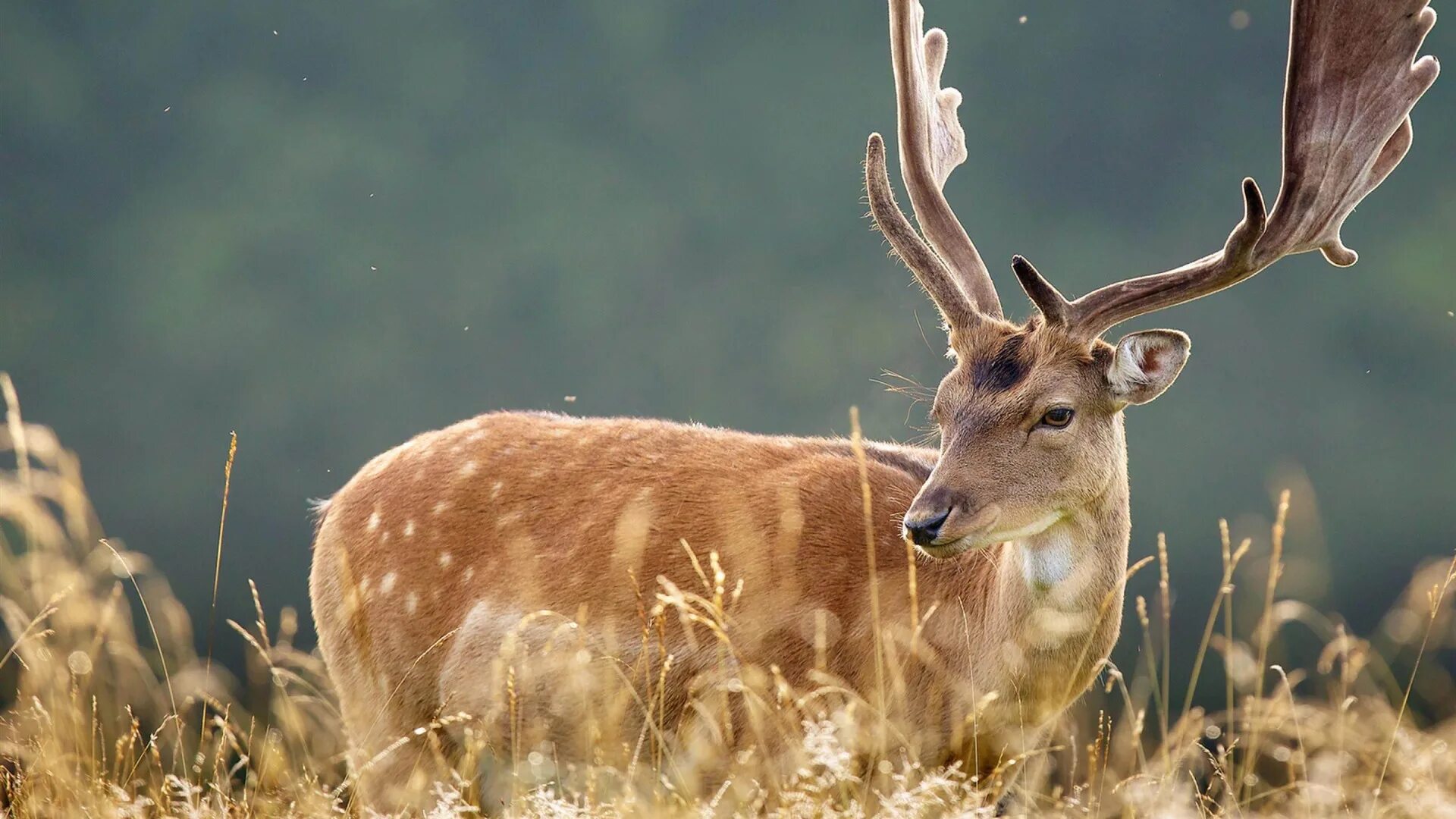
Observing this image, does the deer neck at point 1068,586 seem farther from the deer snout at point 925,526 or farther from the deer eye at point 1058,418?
the deer snout at point 925,526

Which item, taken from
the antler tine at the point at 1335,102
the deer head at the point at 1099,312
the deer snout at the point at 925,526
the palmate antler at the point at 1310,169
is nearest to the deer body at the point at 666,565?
the deer head at the point at 1099,312

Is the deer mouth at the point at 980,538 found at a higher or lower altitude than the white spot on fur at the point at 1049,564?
higher

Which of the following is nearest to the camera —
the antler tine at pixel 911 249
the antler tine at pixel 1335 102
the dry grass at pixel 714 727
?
the dry grass at pixel 714 727

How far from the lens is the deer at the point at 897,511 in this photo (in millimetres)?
3545

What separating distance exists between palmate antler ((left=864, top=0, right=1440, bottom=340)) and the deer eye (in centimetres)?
23

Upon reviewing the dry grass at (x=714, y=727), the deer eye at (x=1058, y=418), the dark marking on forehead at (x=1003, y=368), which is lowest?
the dry grass at (x=714, y=727)

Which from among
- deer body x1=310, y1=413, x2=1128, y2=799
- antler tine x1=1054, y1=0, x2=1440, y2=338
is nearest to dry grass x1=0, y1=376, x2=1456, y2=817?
deer body x1=310, y1=413, x2=1128, y2=799

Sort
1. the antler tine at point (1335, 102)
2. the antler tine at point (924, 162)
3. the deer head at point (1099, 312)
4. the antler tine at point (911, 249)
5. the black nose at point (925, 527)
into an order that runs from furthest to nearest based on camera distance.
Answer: the antler tine at point (924, 162), the antler tine at point (911, 249), the antler tine at point (1335, 102), the deer head at point (1099, 312), the black nose at point (925, 527)

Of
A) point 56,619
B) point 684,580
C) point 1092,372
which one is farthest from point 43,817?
point 1092,372

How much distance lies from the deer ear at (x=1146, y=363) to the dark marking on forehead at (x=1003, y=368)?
0.23 meters

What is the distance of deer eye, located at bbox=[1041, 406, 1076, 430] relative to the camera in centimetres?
353

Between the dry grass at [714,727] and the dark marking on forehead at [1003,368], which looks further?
the dark marking on forehead at [1003,368]

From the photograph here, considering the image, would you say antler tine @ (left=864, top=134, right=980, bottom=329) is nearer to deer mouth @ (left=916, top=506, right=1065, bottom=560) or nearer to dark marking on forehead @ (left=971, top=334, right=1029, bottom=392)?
dark marking on forehead @ (left=971, top=334, right=1029, bottom=392)

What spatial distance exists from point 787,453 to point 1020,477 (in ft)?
3.43
